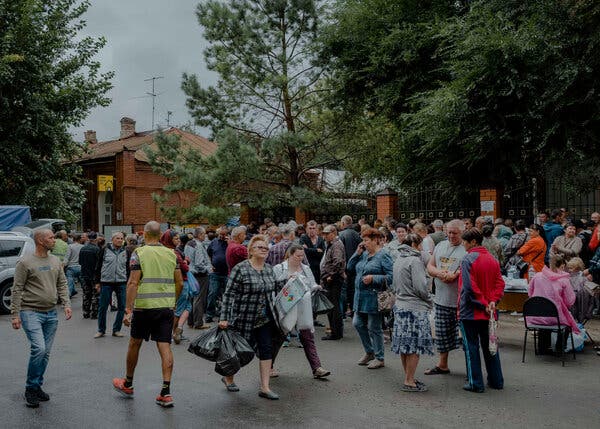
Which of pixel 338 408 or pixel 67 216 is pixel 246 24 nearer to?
pixel 67 216

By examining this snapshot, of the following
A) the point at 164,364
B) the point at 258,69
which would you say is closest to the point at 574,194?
the point at 258,69

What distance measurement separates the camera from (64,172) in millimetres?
23766

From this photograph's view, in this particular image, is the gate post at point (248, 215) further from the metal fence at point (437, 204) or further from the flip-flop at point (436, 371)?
the flip-flop at point (436, 371)

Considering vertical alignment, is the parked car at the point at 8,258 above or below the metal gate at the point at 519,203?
below

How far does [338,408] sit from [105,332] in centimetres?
606

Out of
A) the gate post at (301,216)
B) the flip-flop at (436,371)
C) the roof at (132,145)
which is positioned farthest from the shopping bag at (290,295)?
the roof at (132,145)

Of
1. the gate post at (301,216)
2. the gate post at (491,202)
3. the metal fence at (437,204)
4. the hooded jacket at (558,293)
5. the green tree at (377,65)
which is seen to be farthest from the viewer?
the gate post at (301,216)

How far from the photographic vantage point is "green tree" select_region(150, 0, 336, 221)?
2006cm

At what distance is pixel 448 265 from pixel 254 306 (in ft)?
8.26

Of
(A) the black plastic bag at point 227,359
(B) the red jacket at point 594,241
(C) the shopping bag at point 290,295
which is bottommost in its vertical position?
(A) the black plastic bag at point 227,359

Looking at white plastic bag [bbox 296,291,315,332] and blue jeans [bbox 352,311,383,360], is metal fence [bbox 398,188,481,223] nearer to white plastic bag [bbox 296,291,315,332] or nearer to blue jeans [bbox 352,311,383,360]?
blue jeans [bbox 352,311,383,360]

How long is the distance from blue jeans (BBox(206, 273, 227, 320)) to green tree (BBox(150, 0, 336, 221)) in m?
8.02

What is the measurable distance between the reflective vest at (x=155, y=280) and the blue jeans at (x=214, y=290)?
16.2 feet

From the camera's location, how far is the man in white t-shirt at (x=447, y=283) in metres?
7.40
